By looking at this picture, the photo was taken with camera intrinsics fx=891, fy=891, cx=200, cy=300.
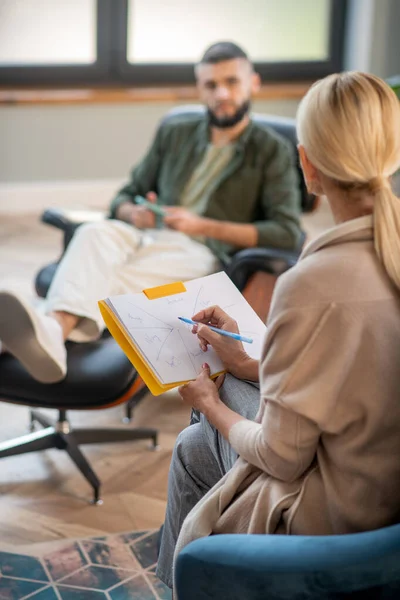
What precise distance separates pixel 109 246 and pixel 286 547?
5.77ft

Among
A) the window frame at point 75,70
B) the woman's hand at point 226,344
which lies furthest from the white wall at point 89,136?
the woman's hand at point 226,344

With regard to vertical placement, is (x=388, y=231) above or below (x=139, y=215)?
above

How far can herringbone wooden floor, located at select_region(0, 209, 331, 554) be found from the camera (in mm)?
2328

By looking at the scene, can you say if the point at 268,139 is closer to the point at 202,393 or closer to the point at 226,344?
the point at 226,344

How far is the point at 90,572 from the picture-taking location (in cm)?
213

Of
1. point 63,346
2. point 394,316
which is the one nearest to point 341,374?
point 394,316

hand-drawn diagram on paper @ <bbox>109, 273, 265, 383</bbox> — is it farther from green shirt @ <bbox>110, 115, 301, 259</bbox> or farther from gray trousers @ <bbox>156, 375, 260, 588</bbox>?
green shirt @ <bbox>110, 115, 301, 259</bbox>

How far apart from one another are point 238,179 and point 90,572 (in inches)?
57.0

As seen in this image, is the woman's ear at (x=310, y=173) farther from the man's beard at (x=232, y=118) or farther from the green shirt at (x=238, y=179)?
the man's beard at (x=232, y=118)

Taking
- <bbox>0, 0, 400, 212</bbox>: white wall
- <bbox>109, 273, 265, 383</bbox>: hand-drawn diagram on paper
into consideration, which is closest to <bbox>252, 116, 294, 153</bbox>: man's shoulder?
<bbox>109, 273, 265, 383</bbox>: hand-drawn diagram on paper

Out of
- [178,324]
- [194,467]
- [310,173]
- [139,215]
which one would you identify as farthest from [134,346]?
[139,215]

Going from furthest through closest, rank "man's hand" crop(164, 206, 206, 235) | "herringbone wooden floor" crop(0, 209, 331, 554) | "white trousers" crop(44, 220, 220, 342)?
"man's hand" crop(164, 206, 206, 235)
"white trousers" crop(44, 220, 220, 342)
"herringbone wooden floor" crop(0, 209, 331, 554)

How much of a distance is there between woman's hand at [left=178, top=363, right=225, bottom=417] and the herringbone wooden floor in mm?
846

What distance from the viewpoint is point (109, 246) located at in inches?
112
